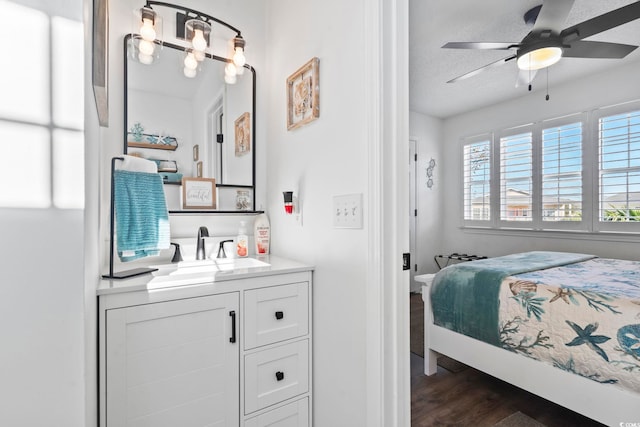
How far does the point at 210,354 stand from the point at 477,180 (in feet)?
14.0

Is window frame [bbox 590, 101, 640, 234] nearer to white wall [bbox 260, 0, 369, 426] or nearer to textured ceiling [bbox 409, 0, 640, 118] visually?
textured ceiling [bbox 409, 0, 640, 118]

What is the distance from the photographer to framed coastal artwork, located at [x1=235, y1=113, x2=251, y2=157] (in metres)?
1.81

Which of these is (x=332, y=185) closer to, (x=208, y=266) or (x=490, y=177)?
(x=208, y=266)

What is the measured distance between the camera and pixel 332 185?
1303 mm

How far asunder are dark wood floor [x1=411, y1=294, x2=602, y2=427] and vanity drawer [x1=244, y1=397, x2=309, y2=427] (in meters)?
0.70

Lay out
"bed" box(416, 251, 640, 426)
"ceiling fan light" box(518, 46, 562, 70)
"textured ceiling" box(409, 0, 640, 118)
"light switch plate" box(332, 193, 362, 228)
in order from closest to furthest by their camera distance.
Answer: "light switch plate" box(332, 193, 362, 228) → "bed" box(416, 251, 640, 426) → "ceiling fan light" box(518, 46, 562, 70) → "textured ceiling" box(409, 0, 640, 118)

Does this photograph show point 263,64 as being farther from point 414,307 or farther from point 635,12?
point 414,307

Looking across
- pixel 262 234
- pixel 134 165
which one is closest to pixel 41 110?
pixel 134 165

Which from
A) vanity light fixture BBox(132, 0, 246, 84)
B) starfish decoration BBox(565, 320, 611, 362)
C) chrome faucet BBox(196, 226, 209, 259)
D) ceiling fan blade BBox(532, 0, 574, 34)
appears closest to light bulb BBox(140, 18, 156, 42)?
vanity light fixture BBox(132, 0, 246, 84)

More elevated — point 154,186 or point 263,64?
point 263,64

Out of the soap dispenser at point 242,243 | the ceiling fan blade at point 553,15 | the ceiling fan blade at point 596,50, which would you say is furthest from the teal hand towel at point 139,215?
the ceiling fan blade at point 596,50

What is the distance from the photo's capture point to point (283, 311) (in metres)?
1.33

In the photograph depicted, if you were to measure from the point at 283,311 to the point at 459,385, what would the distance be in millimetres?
1495

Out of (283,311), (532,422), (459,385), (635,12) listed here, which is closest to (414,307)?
(459,385)
